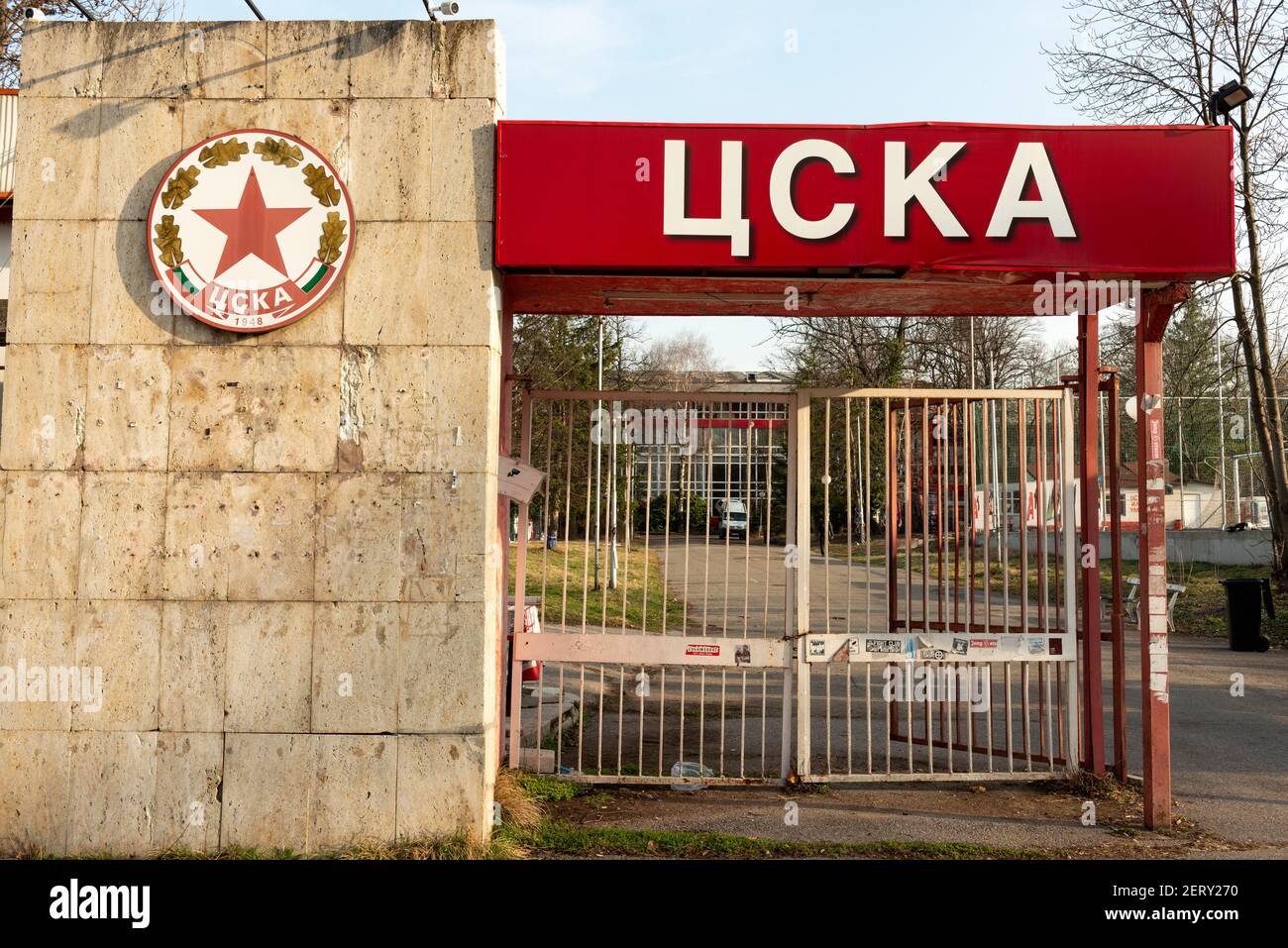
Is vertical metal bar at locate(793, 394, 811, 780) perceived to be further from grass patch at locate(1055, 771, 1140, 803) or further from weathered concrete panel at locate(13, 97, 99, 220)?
weathered concrete panel at locate(13, 97, 99, 220)

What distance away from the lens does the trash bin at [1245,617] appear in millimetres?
15797

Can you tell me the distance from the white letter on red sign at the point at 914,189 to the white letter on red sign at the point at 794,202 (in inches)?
9.2

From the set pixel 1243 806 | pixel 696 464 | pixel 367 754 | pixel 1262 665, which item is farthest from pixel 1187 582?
pixel 367 754

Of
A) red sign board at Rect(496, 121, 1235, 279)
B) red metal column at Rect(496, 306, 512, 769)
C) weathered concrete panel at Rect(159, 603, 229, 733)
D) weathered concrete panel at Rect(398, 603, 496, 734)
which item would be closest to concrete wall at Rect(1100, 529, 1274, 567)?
red sign board at Rect(496, 121, 1235, 279)

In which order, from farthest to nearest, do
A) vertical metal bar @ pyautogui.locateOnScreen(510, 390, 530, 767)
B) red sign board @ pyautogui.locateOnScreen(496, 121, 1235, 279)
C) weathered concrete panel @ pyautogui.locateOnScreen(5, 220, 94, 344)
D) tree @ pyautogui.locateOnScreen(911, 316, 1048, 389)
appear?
tree @ pyautogui.locateOnScreen(911, 316, 1048, 389) < vertical metal bar @ pyautogui.locateOnScreen(510, 390, 530, 767) < red sign board @ pyautogui.locateOnScreen(496, 121, 1235, 279) < weathered concrete panel @ pyautogui.locateOnScreen(5, 220, 94, 344)

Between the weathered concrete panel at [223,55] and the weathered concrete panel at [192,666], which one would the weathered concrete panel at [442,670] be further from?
the weathered concrete panel at [223,55]

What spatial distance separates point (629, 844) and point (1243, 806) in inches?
164

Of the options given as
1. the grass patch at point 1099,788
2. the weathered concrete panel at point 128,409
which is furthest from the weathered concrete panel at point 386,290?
the grass patch at point 1099,788

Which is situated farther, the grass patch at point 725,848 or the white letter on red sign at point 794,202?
the white letter on red sign at point 794,202

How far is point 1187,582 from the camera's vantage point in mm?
24188

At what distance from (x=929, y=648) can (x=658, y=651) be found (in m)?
1.82

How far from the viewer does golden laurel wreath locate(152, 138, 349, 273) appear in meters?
5.84

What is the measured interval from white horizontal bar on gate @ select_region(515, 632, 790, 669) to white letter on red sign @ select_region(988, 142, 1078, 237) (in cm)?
296
